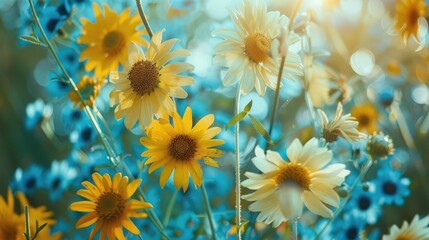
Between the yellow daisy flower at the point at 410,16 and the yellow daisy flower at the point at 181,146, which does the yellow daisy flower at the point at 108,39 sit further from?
the yellow daisy flower at the point at 410,16

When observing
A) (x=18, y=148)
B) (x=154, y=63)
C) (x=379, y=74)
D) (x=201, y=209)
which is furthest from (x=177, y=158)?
(x=18, y=148)

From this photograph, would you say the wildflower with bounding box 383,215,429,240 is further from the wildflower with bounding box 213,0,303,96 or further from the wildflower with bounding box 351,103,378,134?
the wildflower with bounding box 351,103,378,134

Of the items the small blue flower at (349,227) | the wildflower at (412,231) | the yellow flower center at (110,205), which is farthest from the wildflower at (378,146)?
the yellow flower center at (110,205)

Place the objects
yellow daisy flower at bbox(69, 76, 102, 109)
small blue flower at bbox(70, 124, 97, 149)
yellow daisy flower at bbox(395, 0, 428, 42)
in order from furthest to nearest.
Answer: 1. small blue flower at bbox(70, 124, 97, 149)
2. yellow daisy flower at bbox(395, 0, 428, 42)
3. yellow daisy flower at bbox(69, 76, 102, 109)

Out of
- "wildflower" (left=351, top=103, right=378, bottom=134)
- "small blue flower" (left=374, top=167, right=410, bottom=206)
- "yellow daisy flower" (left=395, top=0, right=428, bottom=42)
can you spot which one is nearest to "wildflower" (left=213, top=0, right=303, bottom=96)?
"yellow daisy flower" (left=395, top=0, right=428, bottom=42)

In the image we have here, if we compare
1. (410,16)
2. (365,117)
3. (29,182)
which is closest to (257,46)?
(410,16)

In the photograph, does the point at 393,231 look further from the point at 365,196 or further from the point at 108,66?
the point at 108,66

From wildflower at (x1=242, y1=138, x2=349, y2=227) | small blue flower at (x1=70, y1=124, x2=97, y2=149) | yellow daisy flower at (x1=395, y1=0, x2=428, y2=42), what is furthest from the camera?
small blue flower at (x1=70, y1=124, x2=97, y2=149)
